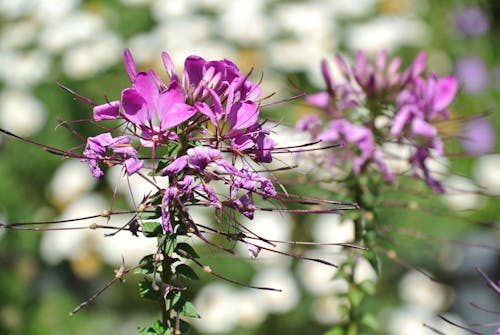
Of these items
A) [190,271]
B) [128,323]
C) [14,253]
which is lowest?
[128,323]

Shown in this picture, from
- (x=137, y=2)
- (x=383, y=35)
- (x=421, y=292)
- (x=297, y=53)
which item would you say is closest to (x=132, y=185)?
(x=421, y=292)

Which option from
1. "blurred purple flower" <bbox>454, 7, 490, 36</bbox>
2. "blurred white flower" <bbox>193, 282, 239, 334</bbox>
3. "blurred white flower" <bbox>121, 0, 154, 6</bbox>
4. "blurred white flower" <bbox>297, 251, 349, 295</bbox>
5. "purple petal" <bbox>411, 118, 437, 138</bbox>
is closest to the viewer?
"purple petal" <bbox>411, 118, 437, 138</bbox>

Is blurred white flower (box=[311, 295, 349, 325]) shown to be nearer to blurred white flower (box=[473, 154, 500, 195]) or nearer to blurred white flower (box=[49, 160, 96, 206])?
blurred white flower (box=[49, 160, 96, 206])

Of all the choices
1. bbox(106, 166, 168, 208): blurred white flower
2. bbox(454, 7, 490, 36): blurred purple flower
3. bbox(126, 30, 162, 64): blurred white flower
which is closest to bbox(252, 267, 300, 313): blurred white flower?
bbox(106, 166, 168, 208): blurred white flower

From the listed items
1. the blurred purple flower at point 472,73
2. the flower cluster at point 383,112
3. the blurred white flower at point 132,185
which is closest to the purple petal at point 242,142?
the flower cluster at point 383,112

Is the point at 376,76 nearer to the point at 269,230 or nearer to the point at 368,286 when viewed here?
the point at 368,286

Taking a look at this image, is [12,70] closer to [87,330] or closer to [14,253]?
[14,253]

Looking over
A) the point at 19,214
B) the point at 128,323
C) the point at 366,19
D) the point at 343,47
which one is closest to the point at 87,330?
the point at 128,323
